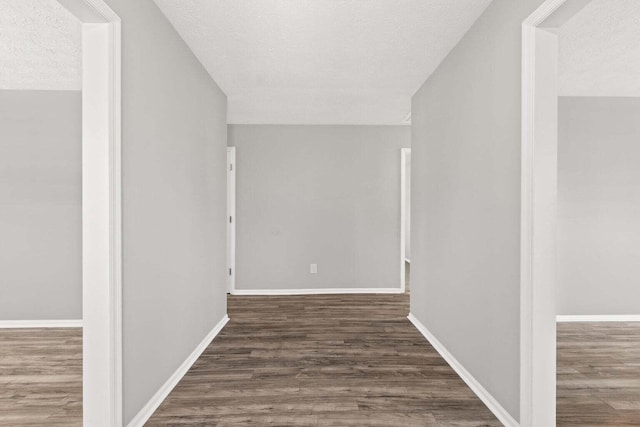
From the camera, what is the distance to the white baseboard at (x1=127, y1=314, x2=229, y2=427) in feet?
6.44

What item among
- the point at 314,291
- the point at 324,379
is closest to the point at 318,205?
the point at 314,291

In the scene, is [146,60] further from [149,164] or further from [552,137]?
[552,137]

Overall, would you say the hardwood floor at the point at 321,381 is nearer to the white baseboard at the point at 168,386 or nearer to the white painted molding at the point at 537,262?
the white baseboard at the point at 168,386

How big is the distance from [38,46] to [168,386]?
109 inches

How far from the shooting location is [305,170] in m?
5.20

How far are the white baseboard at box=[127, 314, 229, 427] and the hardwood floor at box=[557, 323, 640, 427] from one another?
2389 mm

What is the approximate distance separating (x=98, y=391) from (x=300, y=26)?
2.50m

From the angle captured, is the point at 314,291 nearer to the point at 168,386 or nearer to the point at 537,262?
the point at 168,386

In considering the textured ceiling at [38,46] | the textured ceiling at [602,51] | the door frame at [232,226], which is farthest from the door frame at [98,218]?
the door frame at [232,226]

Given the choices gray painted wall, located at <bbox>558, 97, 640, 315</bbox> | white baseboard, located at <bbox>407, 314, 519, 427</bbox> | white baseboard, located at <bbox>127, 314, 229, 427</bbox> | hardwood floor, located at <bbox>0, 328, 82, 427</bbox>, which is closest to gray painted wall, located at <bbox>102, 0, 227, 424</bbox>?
white baseboard, located at <bbox>127, 314, 229, 427</bbox>

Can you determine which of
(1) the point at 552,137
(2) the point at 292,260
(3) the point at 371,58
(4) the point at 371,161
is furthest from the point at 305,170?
(1) the point at 552,137

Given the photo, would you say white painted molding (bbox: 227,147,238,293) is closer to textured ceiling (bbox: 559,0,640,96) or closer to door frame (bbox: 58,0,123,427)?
door frame (bbox: 58,0,123,427)

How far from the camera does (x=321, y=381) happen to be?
2.48m

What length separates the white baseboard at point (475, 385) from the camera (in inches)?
77.8
